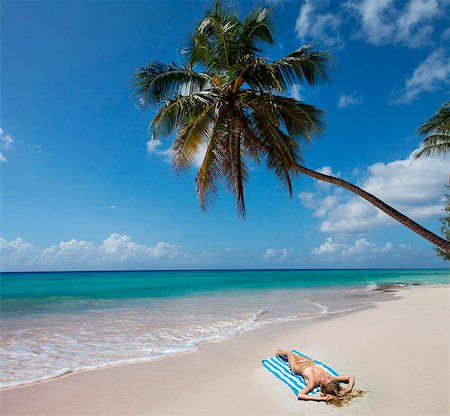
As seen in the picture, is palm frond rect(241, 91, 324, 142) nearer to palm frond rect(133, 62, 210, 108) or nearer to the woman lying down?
palm frond rect(133, 62, 210, 108)

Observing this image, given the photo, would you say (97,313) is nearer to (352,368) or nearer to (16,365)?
(16,365)

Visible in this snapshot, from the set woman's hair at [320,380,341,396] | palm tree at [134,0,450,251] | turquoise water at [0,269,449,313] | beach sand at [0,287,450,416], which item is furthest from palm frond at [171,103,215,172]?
turquoise water at [0,269,449,313]

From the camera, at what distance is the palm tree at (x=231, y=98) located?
6.95 metres

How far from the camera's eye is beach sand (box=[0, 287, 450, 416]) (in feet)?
12.8

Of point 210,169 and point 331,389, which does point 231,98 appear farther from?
point 331,389

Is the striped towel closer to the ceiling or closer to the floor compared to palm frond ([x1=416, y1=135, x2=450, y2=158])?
closer to the floor

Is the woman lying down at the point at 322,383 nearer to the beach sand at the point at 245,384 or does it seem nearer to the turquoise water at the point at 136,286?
the beach sand at the point at 245,384

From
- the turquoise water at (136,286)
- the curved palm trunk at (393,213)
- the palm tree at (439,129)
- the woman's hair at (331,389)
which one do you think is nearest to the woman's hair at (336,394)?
the woman's hair at (331,389)

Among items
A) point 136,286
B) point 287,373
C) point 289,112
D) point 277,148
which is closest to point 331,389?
point 287,373

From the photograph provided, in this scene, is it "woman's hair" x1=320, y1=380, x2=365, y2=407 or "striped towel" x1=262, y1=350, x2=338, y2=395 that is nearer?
"woman's hair" x1=320, y1=380, x2=365, y2=407

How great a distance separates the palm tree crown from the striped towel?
137 inches

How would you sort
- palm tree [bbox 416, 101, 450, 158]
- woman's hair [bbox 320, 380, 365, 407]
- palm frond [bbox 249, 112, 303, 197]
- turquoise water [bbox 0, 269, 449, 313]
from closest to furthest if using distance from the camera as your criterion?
woman's hair [bbox 320, 380, 365, 407] → palm frond [bbox 249, 112, 303, 197] → palm tree [bbox 416, 101, 450, 158] → turquoise water [bbox 0, 269, 449, 313]

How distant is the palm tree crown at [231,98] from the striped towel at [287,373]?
137 inches

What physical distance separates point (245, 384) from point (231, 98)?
547 centimetres
